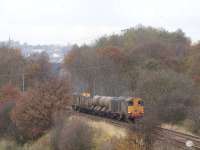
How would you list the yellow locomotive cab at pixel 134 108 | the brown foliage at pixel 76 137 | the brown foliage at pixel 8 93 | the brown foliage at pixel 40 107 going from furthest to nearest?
the brown foliage at pixel 8 93 → the brown foliage at pixel 40 107 → the yellow locomotive cab at pixel 134 108 → the brown foliage at pixel 76 137

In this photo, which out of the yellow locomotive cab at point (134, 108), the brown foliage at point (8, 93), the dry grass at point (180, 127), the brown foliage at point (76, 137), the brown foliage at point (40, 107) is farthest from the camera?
the brown foliage at point (8, 93)

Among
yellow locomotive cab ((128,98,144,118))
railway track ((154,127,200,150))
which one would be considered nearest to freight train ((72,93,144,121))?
yellow locomotive cab ((128,98,144,118))

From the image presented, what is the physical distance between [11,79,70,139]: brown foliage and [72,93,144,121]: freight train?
Result: 5.13 metres

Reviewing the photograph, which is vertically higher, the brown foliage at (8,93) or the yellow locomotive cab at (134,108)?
the brown foliage at (8,93)

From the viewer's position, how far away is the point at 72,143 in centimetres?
3550

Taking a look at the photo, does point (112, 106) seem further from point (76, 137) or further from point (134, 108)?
point (76, 137)

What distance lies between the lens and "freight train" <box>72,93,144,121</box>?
4822 centimetres

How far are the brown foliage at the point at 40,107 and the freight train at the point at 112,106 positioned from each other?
202 inches

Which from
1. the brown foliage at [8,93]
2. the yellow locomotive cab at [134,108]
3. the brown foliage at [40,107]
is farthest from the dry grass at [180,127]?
the brown foliage at [8,93]

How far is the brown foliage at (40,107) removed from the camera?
161 ft

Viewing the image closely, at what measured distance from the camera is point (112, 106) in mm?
53500

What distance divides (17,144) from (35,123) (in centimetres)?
416

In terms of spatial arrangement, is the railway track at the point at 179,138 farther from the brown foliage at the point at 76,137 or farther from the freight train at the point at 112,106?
the freight train at the point at 112,106

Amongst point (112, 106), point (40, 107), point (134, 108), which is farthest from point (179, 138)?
point (112, 106)
